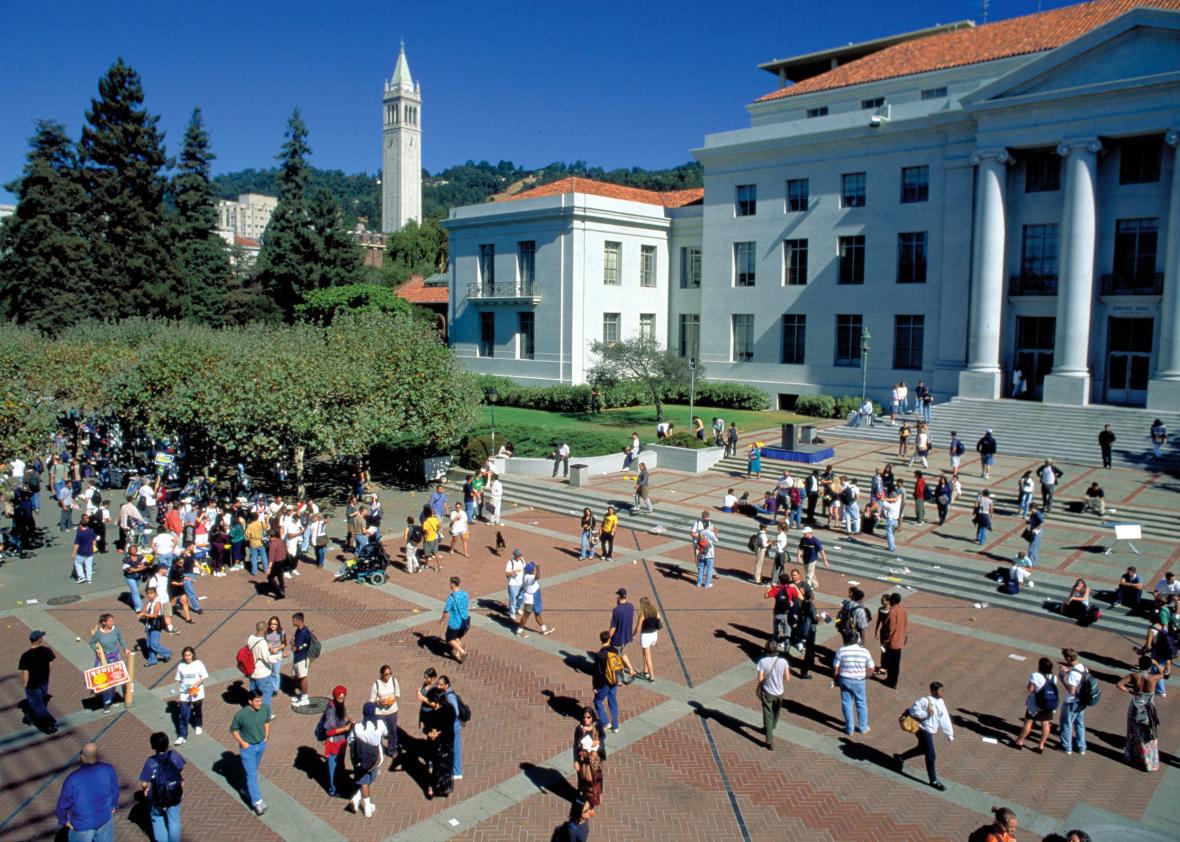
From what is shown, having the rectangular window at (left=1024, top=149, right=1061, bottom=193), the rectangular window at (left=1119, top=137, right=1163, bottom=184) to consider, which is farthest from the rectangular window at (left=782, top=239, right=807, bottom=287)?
the rectangular window at (left=1119, top=137, right=1163, bottom=184)

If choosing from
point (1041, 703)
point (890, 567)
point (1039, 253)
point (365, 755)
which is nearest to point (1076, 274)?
point (1039, 253)

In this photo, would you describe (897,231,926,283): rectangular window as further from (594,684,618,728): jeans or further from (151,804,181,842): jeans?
(151,804,181,842): jeans

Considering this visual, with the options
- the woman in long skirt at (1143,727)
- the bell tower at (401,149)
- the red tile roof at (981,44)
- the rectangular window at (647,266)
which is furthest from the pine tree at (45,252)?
the bell tower at (401,149)

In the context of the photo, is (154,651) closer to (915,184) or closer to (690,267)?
(915,184)

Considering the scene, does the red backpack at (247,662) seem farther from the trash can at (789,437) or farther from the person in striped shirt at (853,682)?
the trash can at (789,437)

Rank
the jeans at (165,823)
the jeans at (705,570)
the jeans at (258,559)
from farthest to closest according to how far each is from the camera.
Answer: the jeans at (258,559)
the jeans at (705,570)
the jeans at (165,823)

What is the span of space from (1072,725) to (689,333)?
43.2m

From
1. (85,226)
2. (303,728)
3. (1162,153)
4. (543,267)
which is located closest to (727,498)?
(303,728)

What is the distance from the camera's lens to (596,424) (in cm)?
4200

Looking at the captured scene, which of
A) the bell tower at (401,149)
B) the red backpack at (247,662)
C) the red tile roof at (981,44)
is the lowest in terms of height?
the red backpack at (247,662)

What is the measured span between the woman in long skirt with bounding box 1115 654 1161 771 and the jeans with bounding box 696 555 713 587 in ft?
30.3

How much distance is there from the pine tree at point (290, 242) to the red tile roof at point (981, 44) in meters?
36.5

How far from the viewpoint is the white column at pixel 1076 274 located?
35188 mm

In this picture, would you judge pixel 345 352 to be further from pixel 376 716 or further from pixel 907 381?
pixel 907 381
